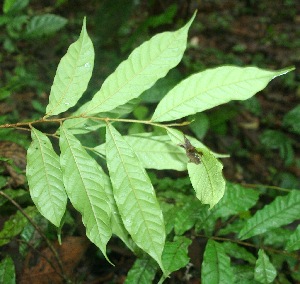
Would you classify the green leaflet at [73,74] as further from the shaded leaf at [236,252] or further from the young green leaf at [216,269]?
the shaded leaf at [236,252]

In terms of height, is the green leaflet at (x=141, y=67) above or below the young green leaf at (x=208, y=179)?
above

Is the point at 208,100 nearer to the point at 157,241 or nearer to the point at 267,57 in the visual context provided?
the point at 157,241

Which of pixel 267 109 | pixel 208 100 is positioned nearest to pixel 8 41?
pixel 208 100

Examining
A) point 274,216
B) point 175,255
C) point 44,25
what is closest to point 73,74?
point 175,255

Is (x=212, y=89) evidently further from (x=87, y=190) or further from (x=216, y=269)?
(x=216, y=269)

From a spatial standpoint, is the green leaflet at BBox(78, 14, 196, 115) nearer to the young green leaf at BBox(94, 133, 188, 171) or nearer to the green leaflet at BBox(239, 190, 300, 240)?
the young green leaf at BBox(94, 133, 188, 171)

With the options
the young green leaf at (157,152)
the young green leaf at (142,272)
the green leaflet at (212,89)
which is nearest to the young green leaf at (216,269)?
the young green leaf at (142,272)

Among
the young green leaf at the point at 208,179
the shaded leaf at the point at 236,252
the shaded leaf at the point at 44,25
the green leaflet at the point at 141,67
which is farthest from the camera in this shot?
the shaded leaf at the point at 44,25
